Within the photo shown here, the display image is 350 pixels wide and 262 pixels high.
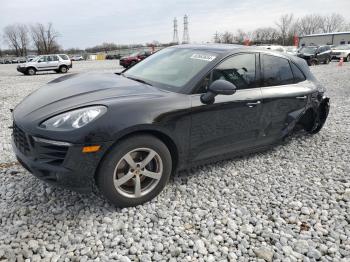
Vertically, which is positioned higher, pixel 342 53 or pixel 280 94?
pixel 342 53

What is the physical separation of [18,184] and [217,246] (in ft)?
7.47

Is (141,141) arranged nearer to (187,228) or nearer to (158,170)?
(158,170)

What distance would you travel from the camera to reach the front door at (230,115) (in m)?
3.18

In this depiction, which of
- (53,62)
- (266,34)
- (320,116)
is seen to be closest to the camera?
(320,116)

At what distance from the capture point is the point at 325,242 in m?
2.56

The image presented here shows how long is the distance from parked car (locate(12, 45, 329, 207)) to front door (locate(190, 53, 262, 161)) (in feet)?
0.04

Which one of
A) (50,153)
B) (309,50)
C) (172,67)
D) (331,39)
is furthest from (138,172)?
(331,39)

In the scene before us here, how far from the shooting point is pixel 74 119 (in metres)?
2.55

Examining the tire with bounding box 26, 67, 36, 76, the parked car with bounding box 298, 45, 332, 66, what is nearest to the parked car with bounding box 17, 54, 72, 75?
the tire with bounding box 26, 67, 36, 76

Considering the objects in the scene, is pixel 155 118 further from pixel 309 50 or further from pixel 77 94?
pixel 309 50

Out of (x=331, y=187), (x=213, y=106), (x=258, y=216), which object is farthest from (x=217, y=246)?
(x=331, y=187)

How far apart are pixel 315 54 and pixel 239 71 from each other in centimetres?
2233

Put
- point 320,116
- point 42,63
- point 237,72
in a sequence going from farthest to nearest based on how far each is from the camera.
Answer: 1. point 42,63
2. point 320,116
3. point 237,72

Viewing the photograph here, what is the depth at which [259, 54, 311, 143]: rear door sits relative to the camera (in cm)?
381
